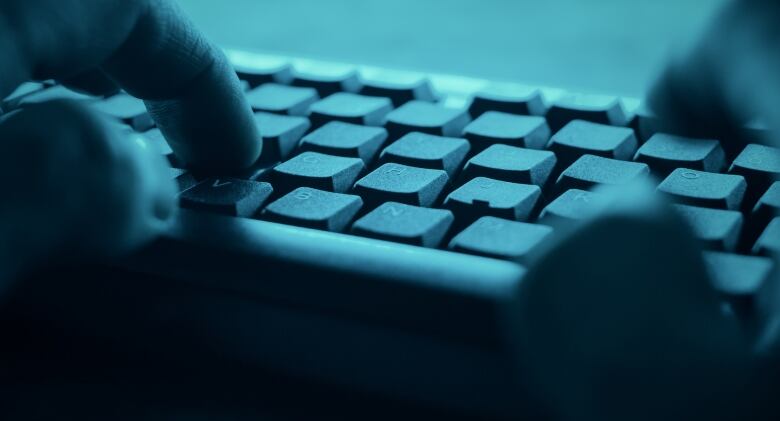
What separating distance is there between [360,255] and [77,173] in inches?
5.4

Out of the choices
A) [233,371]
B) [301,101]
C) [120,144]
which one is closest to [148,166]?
[120,144]

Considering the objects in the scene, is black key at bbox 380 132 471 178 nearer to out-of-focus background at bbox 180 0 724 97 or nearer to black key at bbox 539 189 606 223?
black key at bbox 539 189 606 223

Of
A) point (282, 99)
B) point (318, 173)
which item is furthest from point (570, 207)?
point (282, 99)

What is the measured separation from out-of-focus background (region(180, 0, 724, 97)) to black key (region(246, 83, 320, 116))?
33cm

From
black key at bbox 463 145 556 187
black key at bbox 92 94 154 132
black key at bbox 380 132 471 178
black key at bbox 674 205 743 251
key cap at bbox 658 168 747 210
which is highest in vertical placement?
black key at bbox 674 205 743 251

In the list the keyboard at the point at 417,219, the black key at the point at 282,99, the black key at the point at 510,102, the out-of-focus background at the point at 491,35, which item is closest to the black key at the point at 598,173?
the keyboard at the point at 417,219

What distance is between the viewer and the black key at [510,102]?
1.97 feet

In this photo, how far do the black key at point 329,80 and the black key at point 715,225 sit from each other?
296 millimetres

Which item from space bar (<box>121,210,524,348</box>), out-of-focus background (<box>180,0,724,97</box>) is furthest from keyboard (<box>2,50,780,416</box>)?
out-of-focus background (<box>180,0,724,97</box>)

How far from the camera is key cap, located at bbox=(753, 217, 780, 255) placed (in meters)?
0.41

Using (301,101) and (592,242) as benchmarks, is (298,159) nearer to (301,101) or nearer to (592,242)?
(301,101)

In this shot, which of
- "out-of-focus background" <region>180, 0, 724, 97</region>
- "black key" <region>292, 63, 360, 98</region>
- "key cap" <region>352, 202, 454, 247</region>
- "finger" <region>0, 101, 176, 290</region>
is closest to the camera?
"finger" <region>0, 101, 176, 290</region>

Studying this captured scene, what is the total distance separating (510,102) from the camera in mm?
604

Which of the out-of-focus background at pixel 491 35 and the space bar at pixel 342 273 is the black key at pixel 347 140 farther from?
the out-of-focus background at pixel 491 35
